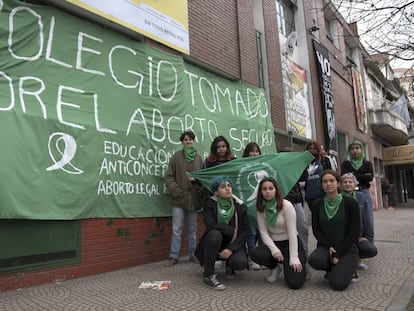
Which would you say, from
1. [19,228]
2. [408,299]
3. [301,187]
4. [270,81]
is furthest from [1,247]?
[270,81]

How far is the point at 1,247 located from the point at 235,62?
637 centimetres

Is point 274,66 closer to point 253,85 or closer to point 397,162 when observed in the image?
point 253,85

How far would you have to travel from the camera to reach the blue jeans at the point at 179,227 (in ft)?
19.8

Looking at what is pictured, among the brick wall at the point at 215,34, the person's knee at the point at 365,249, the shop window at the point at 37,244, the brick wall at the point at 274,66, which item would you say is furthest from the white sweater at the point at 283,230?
the brick wall at the point at 274,66

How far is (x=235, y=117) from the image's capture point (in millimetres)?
8703

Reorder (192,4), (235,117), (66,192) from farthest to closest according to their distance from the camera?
(235,117) → (192,4) → (66,192)

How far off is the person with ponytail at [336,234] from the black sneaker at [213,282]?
3.54ft

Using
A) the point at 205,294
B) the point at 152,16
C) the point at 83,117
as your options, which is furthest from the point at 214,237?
the point at 152,16

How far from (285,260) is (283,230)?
0.35 metres

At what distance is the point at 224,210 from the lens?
4.99 meters

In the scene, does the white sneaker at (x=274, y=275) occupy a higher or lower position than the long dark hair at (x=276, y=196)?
lower

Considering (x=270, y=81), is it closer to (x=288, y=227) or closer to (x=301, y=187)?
(x=301, y=187)

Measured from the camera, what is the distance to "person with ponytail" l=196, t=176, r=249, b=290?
473 centimetres

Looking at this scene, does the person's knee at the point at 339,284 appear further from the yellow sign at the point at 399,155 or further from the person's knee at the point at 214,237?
the yellow sign at the point at 399,155
